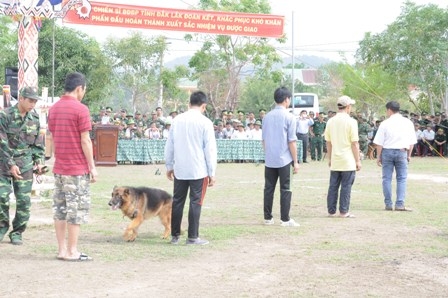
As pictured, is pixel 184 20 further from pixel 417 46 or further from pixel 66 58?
pixel 66 58

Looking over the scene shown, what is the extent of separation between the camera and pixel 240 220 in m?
10.7

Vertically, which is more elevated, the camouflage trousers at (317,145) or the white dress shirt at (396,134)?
the white dress shirt at (396,134)

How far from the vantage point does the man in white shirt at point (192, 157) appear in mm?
8453

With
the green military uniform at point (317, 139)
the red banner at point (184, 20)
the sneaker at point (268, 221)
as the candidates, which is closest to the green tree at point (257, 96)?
the red banner at point (184, 20)

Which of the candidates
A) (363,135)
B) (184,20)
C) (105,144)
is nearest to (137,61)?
(184,20)

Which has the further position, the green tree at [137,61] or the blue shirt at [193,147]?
the green tree at [137,61]

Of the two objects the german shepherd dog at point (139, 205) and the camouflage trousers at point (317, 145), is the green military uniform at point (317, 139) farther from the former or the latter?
the german shepherd dog at point (139, 205)

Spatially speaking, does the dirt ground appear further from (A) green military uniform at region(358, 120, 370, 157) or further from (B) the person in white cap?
(A) green military uniform at region(358, 120, 370, 157)

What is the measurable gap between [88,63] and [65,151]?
31.6m

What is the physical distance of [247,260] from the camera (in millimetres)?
7715

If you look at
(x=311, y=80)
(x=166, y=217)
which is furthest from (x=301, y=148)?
(x=311, y=80)

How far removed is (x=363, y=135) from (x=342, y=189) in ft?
57.9

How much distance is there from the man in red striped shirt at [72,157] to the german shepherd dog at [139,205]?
42.1 inches

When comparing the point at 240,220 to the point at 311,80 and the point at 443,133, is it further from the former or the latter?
the point at 311,80
